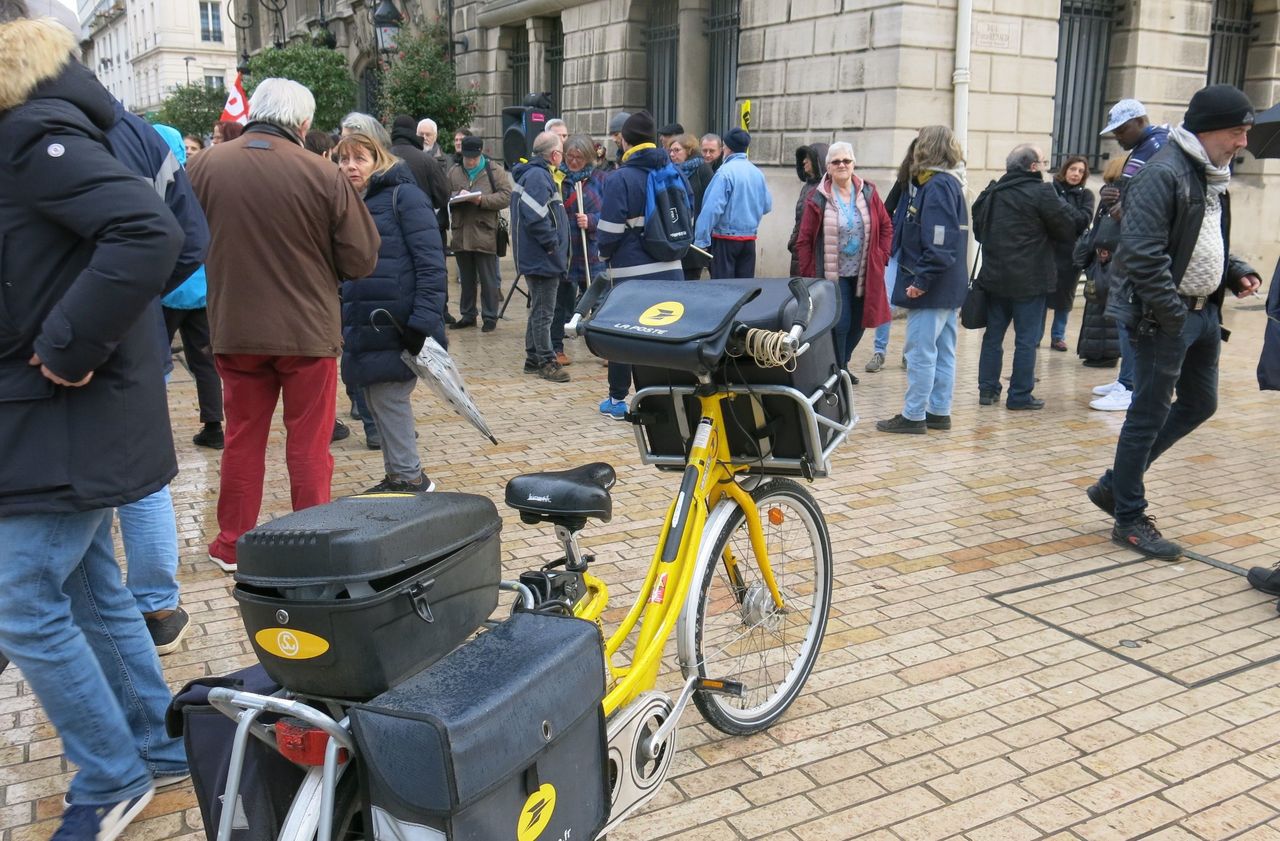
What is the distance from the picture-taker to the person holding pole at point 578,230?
10047mm

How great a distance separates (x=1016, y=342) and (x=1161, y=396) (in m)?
3.17

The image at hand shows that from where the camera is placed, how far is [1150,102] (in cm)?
1439

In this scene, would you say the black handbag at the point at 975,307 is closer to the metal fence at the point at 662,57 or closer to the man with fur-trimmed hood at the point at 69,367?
the man with fur-trimmed hood at the point at 69,367

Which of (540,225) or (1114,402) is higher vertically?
(540,225)

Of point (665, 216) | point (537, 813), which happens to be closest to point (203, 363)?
point (665, 216)

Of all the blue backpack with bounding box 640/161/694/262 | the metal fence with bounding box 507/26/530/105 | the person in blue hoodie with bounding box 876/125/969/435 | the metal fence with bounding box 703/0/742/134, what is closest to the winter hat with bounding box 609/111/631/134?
the blue backpack with bounding box 640/161/694/262

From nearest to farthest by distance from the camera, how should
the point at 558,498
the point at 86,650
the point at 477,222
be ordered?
the point at 558,498 → the point at 86,650 → the point at 477,222

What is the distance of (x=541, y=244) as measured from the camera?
9070 mm

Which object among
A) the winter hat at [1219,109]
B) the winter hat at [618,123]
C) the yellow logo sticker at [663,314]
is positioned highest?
the winter hat at [618,123]

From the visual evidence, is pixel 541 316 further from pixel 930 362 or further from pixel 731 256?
pixel 930 362

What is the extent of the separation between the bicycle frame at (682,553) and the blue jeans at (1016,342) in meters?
5.51

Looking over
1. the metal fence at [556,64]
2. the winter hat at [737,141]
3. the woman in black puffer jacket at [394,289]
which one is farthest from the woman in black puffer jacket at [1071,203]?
the metal fence at [556,64]

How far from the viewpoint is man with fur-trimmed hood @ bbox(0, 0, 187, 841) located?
102 inches

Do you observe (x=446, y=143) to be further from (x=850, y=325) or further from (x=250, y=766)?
(x=250, y=766)
